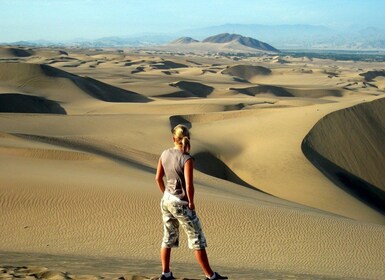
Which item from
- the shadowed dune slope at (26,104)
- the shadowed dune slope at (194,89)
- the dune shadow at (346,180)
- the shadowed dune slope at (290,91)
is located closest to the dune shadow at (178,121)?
the dune shadow at (346,180)

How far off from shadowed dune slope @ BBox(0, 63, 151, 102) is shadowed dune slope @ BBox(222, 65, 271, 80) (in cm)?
3744

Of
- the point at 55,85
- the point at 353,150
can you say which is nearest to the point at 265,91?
the point at 55,85

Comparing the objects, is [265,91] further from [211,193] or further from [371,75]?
[211,193]

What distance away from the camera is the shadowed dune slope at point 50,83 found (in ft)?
126

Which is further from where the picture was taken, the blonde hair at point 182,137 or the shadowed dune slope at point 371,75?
the shadowed dune slope at point 371,75

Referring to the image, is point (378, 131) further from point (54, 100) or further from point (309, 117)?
point (54, 100)

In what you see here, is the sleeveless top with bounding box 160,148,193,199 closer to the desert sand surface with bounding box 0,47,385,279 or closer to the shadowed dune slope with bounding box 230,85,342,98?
the desert sand surface with bounding box 0,47,385,279

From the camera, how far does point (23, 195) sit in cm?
893

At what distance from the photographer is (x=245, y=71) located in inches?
3159

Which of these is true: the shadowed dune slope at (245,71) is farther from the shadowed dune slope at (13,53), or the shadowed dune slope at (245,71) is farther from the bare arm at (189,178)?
the bare arm at (189,178)

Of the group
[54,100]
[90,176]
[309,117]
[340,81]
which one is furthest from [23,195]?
[340,81]

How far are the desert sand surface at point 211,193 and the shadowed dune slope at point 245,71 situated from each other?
48638mm

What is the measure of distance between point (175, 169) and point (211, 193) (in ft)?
19.7

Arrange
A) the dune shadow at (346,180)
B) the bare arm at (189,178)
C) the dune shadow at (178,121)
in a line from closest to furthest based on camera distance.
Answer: the bare arm at (189,178)
the dune shadow at (346,180)
the dune shadow at (178,121)
